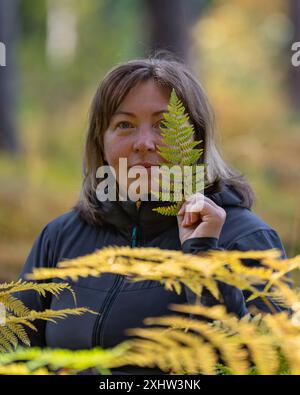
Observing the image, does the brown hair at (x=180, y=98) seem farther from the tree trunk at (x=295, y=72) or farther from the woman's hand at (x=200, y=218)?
the tree trunk at (x=295, y=72)

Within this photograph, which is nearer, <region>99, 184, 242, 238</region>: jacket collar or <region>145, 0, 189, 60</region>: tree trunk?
<region>99, 184, 242, 238</region>: jacket collar

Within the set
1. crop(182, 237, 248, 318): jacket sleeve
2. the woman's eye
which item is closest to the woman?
the woman's eye

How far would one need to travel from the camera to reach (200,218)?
1760 millimetres

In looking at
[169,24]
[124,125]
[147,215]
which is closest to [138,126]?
[124,125]

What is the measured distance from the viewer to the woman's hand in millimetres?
1690

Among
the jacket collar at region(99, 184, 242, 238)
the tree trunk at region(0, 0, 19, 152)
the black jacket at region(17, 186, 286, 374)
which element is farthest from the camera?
the tree trunk at region(0, 0, 19, 152)

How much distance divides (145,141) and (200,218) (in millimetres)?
634

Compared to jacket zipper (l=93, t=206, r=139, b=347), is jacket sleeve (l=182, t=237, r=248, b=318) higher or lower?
higher

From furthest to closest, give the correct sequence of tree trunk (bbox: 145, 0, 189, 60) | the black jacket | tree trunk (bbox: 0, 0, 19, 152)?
tree trunk (bbox: 145, 0, 189, 60)
tree trunk (bbox: 0, 0, 19, 152)
the black jacket

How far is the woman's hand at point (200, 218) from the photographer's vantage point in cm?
169

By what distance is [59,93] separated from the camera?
17344mm

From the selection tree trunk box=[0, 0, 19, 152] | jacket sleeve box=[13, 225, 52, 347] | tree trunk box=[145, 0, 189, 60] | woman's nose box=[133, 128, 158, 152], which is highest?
tree trunk box=[145, 0, 189, 60]

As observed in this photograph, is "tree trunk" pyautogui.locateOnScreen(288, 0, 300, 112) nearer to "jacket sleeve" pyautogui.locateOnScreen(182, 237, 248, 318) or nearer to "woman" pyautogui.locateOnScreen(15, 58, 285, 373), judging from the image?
"woman" pyautogui.locateOnScreen(15, 58, 285, 373)
